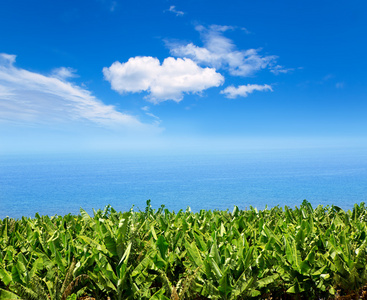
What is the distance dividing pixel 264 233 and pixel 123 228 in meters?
1.66

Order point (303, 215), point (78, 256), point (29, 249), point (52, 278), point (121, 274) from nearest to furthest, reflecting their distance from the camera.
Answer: point (121, 274) → point (52, 278) → point (78, 256) → point (29, 249) → point (303, 215)

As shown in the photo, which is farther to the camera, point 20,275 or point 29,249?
point 29,249

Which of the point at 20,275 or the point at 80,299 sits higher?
the point at 20,275

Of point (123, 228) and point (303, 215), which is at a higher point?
point (123, 228)

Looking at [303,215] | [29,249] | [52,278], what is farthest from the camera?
[303,215]

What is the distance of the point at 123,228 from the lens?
265 centimetres

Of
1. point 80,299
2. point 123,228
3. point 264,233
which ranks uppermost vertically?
point 123,228

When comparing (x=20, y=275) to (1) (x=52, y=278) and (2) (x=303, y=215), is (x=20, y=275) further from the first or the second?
(2) (x=303, y=215)

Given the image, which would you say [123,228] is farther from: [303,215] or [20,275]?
[303,215]

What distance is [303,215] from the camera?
470 cm

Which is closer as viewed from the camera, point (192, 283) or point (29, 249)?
point (192, 283)

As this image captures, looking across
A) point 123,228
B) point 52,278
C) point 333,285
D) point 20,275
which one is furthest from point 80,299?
point 333,285

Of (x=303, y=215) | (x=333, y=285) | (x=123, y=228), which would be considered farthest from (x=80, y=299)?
(x=303, y=215)

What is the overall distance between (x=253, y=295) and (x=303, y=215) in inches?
99.7
